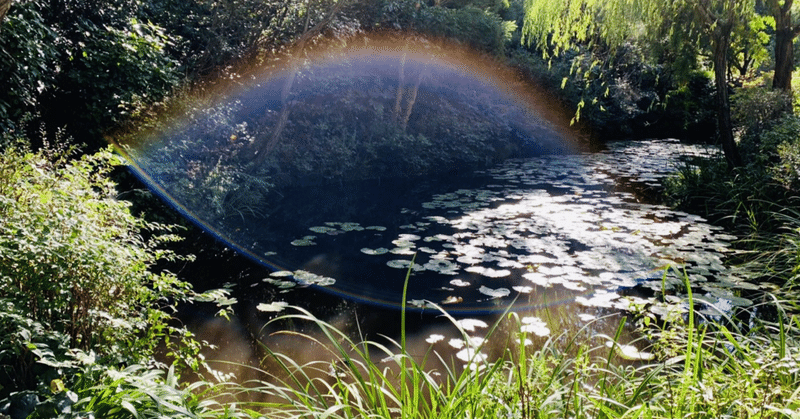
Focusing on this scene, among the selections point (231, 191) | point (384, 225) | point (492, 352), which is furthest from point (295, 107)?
point (492, 352)

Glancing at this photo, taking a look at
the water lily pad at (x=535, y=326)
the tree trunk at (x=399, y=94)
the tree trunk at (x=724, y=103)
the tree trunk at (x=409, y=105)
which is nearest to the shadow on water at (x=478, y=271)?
the water lily pad at (x=535, y=326)

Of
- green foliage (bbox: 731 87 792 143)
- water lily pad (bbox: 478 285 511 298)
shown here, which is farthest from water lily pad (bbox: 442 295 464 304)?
green foliage (bbox: 731 87 792 143)

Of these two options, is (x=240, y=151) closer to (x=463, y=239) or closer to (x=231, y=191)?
(x=231, y=191)

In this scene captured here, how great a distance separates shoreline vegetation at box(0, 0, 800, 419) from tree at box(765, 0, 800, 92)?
0.15 feet

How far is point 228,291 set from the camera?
4.50 m

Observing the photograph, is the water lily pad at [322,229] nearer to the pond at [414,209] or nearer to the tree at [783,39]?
the pond at [414,209]

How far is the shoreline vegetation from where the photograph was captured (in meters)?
1.69

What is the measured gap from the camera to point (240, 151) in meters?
9.06

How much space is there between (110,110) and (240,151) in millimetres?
2877

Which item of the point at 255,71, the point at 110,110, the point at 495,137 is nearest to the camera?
the point at 110,110

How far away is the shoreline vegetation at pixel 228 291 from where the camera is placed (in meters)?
1.69

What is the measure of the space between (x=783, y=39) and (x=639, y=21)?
3340 millimetres

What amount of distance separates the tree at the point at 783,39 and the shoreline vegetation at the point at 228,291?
5 centimetres

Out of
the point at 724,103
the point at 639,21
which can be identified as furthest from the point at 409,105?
the point at 724,103
